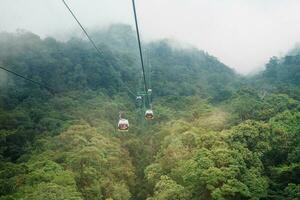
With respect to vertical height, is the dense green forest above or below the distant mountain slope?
below

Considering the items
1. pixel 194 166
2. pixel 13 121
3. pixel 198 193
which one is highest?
pixel 13 121

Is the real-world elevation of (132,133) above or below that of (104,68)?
below

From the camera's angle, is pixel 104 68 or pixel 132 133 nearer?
pixel 132 133

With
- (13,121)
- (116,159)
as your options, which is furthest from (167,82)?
(116,159)

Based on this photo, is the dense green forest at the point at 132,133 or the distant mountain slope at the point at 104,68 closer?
the dense green forest at the point at 132,133

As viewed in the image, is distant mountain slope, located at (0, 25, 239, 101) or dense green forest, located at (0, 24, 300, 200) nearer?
dense green forest, located at (0, 24, 300, 200)

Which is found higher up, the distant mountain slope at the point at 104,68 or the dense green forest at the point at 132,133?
the distant mountain slope at the point at 104,68

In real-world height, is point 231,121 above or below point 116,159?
above

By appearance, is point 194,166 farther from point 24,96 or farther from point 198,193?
point 24,96
